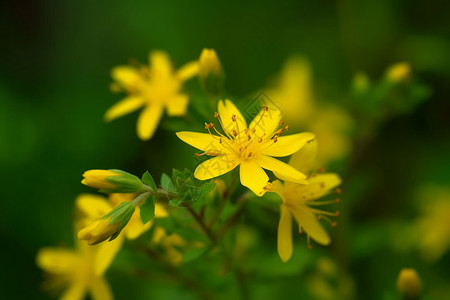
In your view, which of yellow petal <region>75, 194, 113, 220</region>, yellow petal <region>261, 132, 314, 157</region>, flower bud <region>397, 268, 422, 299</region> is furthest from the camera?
yellow petal <region>75, 194, 113, 220</region>

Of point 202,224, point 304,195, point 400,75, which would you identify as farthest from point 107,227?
point 400,75

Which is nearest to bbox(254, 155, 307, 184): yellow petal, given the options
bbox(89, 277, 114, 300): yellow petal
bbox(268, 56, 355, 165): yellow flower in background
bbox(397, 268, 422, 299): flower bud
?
bbox(397, 268, 422, 299): flower bud

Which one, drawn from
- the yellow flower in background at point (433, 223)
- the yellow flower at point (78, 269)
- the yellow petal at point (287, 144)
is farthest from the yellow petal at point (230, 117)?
the yellow flower in background at point (433, 223)

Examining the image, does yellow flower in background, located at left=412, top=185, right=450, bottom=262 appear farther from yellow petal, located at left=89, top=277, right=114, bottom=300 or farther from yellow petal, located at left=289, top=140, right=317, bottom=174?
yellow petal, located at left=89, top=277, right=114, bottom=300

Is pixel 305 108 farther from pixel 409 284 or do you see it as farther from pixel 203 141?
pixel 203 141

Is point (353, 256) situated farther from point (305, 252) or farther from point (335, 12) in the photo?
point (335, 12)
